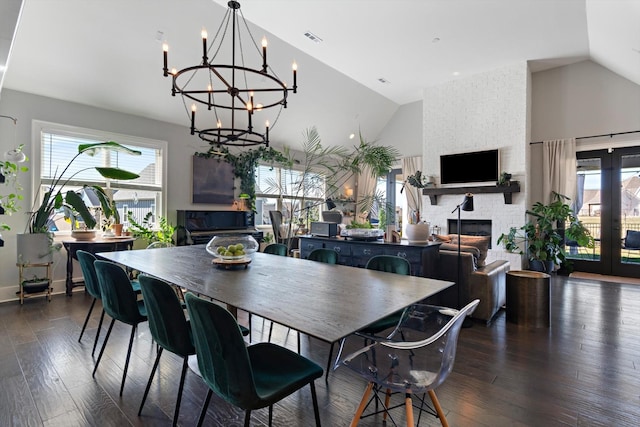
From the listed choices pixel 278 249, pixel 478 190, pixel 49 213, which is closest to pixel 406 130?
pixel 478 190

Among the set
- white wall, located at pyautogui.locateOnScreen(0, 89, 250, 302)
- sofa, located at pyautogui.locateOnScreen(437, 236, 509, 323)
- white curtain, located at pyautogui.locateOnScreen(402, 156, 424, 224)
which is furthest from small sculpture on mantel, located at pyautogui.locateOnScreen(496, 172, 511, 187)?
white wall, located at pyautogui.locateOnScreen(0, 89, 250, 302)

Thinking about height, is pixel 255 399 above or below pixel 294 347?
above

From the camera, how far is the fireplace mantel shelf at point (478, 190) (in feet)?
20.2

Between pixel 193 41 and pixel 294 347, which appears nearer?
pixel 294 347

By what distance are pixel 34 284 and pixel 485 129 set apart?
7.89 metres

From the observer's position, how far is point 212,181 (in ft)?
21.2

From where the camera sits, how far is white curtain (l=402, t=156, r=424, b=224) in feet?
26.7

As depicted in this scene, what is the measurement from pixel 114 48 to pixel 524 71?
679cm

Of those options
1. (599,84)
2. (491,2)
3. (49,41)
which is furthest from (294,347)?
(599,84)

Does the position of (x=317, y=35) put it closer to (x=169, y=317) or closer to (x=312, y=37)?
(x=312, y=37)

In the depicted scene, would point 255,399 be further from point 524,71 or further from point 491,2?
point 524,71

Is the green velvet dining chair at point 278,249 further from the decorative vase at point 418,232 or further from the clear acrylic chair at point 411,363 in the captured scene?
the clear acrylic chair at point 411,363

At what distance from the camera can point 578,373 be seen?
2441 millimetres

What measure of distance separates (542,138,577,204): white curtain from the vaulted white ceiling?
4.69 ft
